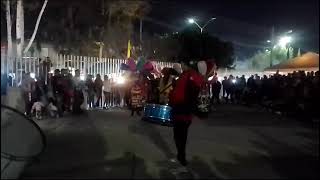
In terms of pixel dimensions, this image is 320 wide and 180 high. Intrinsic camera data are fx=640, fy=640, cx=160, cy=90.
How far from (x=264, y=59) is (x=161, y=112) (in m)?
91.9

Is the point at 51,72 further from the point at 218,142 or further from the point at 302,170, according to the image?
the point at 302,170

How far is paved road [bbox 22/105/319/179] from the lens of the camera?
10477mm

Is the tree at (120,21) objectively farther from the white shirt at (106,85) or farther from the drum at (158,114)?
the drum at (158,114)

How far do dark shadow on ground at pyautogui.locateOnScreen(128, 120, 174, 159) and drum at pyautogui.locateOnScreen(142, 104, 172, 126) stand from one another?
0.88 ft

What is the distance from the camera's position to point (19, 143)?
7758 millimetres

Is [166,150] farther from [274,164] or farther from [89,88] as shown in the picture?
[89,88]

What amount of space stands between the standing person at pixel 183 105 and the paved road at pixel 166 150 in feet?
1.44

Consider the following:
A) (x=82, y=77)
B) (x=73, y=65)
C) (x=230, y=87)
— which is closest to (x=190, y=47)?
(x=230, y=87)

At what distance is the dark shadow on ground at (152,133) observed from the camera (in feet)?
44.7

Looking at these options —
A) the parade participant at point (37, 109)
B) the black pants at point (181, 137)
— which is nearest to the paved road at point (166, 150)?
the black pants at point (181, 137)

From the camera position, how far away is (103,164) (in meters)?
11.1

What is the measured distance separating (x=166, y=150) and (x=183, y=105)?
2395mm

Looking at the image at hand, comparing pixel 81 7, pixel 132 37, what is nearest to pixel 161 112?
pixel 81 7

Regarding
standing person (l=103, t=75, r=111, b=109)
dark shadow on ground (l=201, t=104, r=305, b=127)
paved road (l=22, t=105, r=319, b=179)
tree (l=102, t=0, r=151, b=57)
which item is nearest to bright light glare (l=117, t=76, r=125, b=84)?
standing person (l=103, t=75, r=111, b=109)
